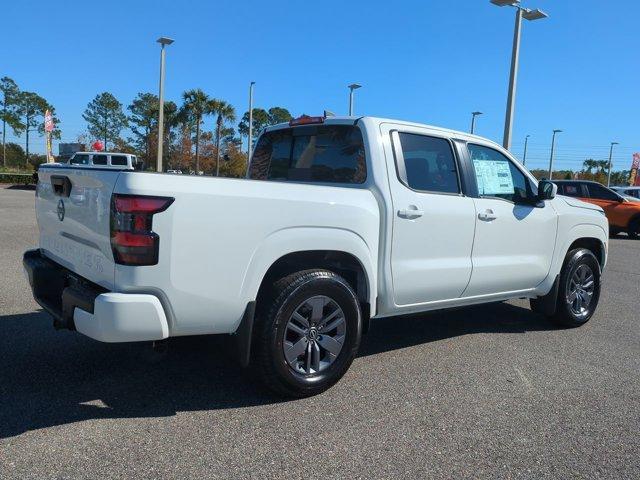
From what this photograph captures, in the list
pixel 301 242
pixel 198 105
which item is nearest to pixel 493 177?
pixel 301 242

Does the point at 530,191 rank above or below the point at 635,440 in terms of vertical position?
above

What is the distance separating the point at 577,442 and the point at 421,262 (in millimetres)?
1629

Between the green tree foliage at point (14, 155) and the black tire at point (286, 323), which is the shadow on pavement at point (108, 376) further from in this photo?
the green tree foliage at point (14, 155)

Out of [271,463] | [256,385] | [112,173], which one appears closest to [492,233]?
[256,385]

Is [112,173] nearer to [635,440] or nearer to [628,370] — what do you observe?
[635,440]

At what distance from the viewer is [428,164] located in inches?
181

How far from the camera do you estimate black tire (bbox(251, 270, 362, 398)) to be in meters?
3.53

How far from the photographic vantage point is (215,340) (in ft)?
12.2

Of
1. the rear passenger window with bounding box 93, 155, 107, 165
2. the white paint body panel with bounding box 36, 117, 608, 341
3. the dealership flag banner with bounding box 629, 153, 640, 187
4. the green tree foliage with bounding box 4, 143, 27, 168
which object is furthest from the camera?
the green tree foliage with bounding box 4, 143, 27, 168

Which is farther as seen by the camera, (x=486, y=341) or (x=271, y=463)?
(x=486, y=341)

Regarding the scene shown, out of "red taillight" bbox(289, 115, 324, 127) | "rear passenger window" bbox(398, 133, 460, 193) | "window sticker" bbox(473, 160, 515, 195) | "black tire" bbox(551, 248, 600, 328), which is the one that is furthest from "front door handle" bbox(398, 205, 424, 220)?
"black tire" bbox(551, 248, 600, 328)

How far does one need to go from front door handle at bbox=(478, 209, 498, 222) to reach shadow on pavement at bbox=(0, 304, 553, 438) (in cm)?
129

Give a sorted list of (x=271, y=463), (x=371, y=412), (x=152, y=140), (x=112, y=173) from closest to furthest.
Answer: (x=271, y=463), (x=112, y=173), (x=371, y=412), (x=152, y=140)

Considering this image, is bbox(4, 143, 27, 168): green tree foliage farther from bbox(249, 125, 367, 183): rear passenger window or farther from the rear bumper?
the rear bumper
